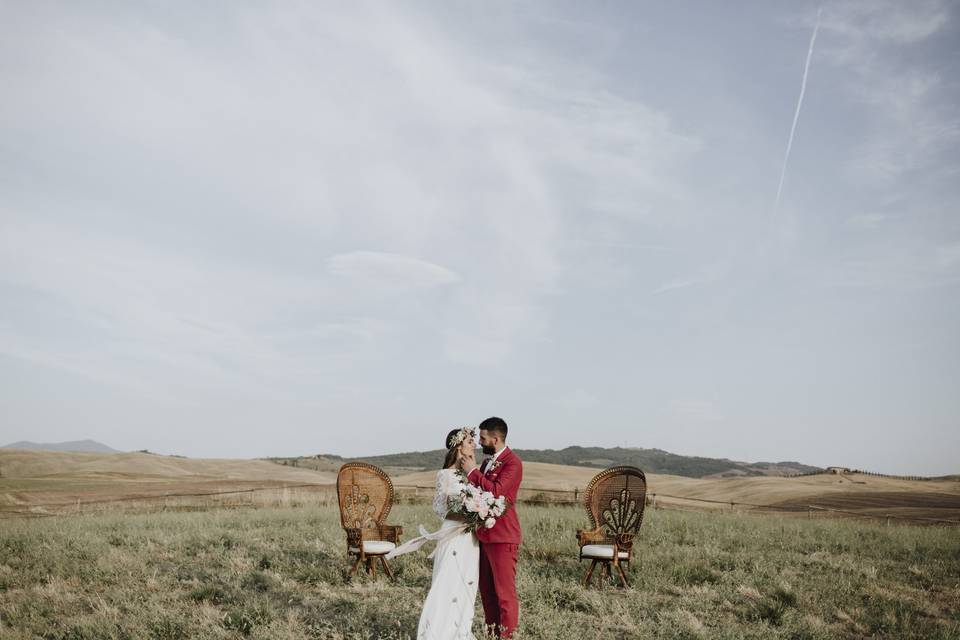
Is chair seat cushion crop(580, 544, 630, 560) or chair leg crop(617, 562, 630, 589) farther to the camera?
chair leg crop(617, 562, 630, 589)

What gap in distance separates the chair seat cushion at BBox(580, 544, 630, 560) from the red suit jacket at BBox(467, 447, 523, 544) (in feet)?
11.8

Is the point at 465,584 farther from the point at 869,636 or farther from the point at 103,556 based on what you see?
the point at 103,556

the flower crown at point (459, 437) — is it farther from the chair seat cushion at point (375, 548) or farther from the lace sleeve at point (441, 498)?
the chair seat cushion at point (375, 548)

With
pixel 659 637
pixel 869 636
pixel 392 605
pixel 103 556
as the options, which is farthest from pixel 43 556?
pixel 869 636

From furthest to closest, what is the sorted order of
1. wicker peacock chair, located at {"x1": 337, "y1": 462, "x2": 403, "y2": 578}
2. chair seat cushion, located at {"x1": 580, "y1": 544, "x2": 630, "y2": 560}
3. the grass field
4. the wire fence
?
the wire fence, wicker peacock chair, located at {"x1": 337, "y1": 462, "x2": 403, "y2": 578}, chair seat cushion, located at {"x1": 580, "y1": 544, "x2": 630, "y2": 560}, the grass field

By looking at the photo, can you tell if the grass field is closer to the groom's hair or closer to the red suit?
the red suit

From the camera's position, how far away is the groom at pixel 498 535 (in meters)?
6.94

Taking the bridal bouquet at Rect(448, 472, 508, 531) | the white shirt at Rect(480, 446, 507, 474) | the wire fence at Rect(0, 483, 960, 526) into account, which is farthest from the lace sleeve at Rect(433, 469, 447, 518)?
the wire fence at Rect(0, 483, 960, 526)

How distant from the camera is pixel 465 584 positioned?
268 inches

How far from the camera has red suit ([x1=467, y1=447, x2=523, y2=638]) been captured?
6934mm

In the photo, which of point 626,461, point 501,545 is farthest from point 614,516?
→ point 626,461

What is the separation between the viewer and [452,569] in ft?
22.4

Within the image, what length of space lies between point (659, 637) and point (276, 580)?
6.29m

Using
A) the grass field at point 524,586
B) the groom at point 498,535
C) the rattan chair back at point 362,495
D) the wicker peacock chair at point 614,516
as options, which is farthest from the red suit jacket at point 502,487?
the rattan chair back at point 362,495
